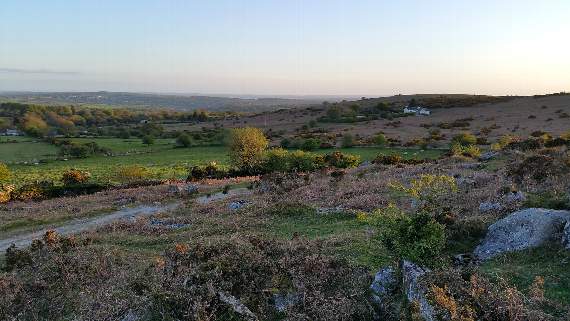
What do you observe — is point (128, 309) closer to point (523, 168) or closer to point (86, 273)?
point (86, 273)

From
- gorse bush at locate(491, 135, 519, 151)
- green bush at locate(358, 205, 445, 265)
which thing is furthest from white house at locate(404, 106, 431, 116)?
green bush at locate(358, 205, 445, 265)

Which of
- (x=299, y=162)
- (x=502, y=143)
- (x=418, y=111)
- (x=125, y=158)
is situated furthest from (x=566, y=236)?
(x=418, y=111)

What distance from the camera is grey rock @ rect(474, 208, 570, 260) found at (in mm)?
15164

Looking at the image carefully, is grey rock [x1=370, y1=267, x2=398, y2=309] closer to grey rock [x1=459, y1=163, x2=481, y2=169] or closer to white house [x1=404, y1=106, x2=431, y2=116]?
grey rock [x1=459, y1=163, x2=481, y2=169]

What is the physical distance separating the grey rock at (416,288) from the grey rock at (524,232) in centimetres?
393

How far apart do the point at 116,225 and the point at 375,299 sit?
21.9m

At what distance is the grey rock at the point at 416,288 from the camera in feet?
33.7

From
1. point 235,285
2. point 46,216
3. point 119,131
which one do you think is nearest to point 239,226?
point 235,285

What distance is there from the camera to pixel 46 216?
3597 centimetres

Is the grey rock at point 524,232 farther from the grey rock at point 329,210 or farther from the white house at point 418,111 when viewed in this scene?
the white house at point 418,111

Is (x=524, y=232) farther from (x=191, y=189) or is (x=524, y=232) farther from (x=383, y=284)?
(x=191, y=189)

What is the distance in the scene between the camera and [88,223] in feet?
110

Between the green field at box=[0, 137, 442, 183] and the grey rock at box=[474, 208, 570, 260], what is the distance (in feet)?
160

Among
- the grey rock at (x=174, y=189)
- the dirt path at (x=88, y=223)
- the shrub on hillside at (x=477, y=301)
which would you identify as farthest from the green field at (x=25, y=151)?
the shrub on hillside at (x=477, y=301)
